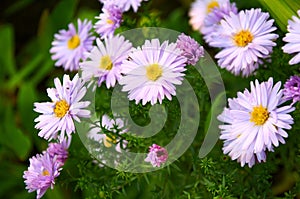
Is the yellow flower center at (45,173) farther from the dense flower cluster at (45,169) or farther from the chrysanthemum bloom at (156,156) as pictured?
the chrysanthemum bloom at (156,156)

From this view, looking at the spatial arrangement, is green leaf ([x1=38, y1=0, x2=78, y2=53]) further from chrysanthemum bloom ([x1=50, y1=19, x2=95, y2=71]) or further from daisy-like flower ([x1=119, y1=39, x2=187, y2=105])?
daisy-like flower ([x1=119, y1=39, x2=187, y2=105])

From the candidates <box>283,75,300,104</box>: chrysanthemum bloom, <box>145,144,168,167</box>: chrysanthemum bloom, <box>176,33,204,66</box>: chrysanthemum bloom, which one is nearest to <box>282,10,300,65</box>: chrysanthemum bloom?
<box>283,75,300,104</box>: chrysanthemum bloom

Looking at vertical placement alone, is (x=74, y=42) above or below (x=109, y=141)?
above

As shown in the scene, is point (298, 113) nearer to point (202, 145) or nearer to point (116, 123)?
point (202, 145)

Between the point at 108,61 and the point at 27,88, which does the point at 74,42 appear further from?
the point at 27,88

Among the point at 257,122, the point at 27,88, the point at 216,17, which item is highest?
the point at 27,88

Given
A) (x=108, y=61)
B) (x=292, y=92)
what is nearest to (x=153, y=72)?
(x=108, y=61)

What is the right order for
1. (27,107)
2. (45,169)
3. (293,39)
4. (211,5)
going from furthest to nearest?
(27,107)
(211,5)
(45,169)
(293,39)
